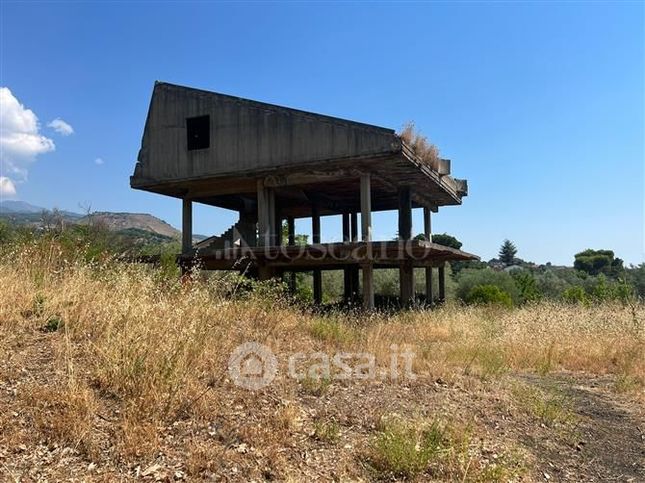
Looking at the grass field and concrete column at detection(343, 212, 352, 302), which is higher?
concrete column at detection(343, 212, 352, 302)

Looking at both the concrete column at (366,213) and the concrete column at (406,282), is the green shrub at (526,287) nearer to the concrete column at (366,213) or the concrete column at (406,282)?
the concrete column at (406,282)

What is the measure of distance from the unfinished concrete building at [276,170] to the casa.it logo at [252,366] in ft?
25.3

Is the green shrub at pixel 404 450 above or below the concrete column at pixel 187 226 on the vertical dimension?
below

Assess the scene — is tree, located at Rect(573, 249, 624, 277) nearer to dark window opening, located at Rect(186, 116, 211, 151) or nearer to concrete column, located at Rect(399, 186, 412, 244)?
concrete column, located at Rect(399, 186, 412, 244)

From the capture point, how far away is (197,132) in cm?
1800

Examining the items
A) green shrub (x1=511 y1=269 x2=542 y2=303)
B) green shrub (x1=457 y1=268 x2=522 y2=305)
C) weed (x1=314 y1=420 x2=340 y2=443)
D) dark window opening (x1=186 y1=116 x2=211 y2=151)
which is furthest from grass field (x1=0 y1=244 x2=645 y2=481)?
green shrub (x1=457 y1=268 x2=522 y2=305)

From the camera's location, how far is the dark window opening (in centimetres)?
1781

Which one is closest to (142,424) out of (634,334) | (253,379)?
(253,379)

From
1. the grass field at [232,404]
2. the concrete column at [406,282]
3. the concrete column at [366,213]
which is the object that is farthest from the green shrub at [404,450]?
the concrete column at [406,282]

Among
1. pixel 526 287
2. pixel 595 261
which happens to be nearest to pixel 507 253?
pixel 595 261

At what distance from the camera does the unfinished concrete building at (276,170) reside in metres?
14.9

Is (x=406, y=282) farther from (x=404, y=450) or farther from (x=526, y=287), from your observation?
(x=404, y=450)

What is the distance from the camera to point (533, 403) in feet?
20.5

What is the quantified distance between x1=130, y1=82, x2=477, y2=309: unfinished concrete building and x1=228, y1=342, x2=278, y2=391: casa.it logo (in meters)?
7.71
